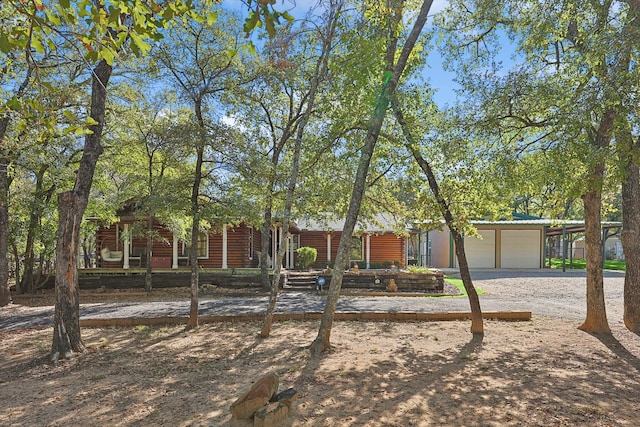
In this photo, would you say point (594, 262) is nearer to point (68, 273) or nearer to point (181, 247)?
point (68, 273)

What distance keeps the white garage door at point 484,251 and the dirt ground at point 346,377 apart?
16.8 m

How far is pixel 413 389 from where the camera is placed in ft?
16.0

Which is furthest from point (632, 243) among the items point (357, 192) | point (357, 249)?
point (357, 249)

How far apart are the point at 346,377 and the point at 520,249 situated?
22.3m

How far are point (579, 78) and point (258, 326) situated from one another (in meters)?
7.19

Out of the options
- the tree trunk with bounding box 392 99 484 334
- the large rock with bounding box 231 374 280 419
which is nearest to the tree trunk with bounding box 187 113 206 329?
the tree trunk with bounding box 392 99 484 334

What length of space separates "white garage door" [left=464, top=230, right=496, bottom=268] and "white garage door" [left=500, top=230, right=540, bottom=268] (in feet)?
1.59

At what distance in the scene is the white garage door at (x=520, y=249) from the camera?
24531 millimetres

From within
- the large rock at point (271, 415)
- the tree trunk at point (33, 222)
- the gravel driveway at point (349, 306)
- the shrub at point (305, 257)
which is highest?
the tree trunk at point (33, 222)

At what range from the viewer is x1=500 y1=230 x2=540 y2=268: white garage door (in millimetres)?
24531

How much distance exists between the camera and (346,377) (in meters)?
5.33

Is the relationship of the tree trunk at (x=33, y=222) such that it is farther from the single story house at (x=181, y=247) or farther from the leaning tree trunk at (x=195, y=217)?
the leaning tree trunk at (x=195, y=217)

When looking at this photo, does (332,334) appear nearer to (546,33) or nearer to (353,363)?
(353,363)

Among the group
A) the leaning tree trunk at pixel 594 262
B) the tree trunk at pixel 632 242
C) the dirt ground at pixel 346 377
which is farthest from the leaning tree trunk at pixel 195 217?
the tree trunk at pixel 632 242
